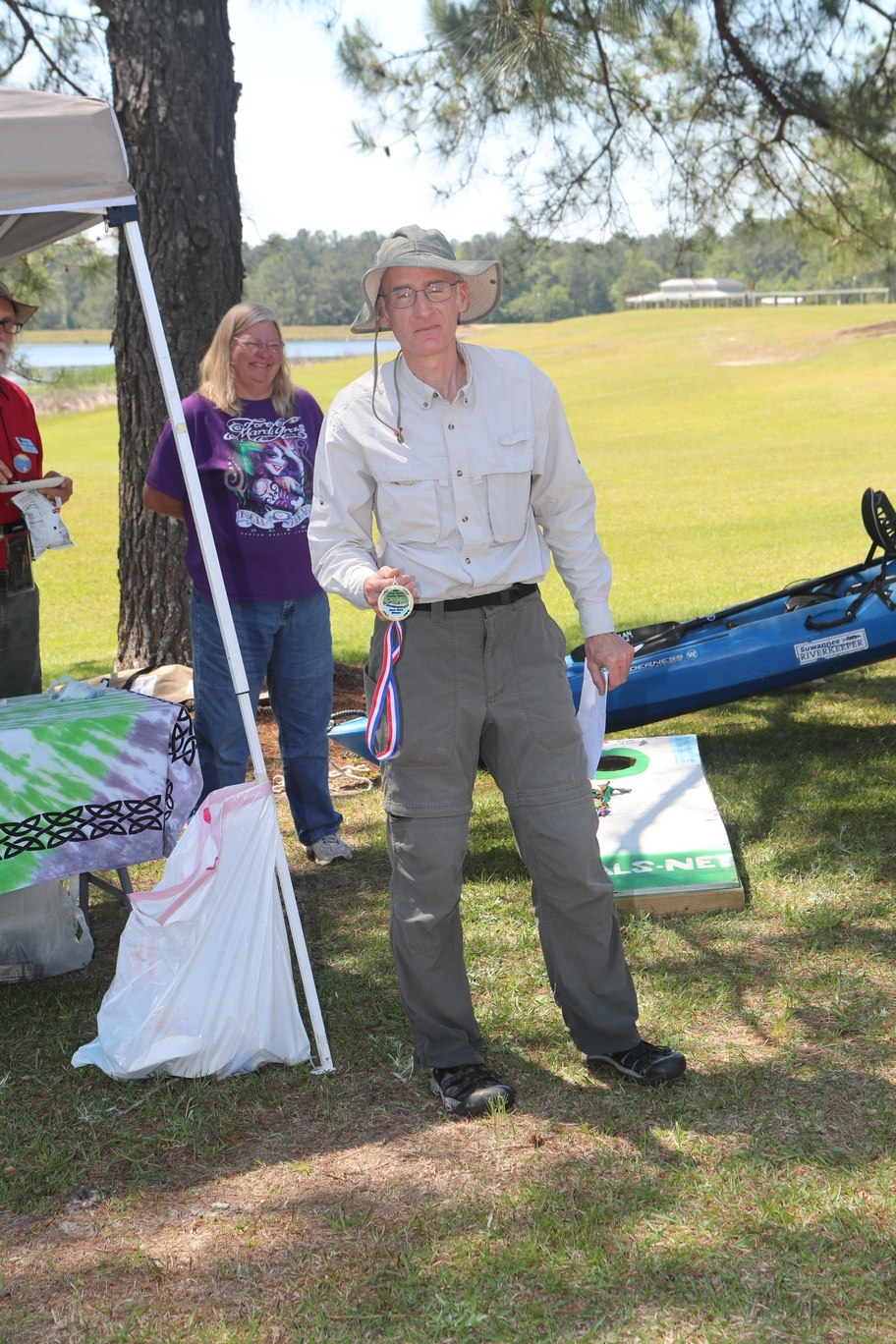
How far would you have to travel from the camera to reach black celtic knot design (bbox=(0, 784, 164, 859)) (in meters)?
3.27

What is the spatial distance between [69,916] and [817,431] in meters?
25.0

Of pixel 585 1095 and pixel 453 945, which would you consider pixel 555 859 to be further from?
pixel 585 1095

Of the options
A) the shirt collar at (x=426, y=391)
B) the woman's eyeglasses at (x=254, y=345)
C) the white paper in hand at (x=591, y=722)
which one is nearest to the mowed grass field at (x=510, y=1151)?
the white paper in hand at (x=591, y=722)

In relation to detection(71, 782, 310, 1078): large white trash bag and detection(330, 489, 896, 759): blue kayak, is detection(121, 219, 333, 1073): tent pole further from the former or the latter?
detection(330, 489, 896, 759): blue kayak

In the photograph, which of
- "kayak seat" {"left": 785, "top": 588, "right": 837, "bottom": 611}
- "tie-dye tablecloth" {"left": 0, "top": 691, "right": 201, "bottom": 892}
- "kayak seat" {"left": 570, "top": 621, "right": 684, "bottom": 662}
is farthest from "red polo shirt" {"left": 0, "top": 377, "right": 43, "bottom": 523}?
"kayak seat" {"left": 785, "top": 588, "right": 837, "bottom": 611}

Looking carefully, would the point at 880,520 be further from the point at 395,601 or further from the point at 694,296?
the point at 694,296

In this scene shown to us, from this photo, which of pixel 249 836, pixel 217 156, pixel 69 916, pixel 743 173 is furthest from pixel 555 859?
pixel 743 173

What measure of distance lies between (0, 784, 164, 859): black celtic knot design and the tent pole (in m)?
0.32

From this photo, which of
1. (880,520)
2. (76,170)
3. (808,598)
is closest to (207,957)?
(76,170)

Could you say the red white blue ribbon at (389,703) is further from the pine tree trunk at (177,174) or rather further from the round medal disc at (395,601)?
the pine tree trunk at (177,174)

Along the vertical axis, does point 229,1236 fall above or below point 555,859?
below

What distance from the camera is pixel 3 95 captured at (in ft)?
9.90

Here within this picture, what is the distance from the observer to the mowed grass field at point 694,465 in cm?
1180

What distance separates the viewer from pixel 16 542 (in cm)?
430
